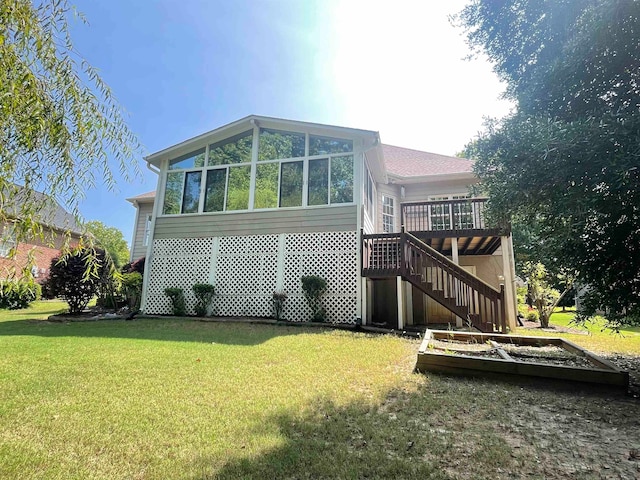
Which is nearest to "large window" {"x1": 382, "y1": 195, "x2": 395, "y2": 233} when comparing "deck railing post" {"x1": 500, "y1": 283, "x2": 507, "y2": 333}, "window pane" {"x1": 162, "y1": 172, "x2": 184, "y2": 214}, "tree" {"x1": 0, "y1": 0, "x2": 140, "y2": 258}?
"deck railing post" {"x1": 500, "y1": 283, "x2": 507, "y2": 333}

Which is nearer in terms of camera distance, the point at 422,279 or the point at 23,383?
the point at 23,383

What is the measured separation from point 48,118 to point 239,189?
8.19m

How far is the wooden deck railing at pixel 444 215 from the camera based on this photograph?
9902mm

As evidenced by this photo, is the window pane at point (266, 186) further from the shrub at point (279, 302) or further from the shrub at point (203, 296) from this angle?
the shrub at point (203, 296)

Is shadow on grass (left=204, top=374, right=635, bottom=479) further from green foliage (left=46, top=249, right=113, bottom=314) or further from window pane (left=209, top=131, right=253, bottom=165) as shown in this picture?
green foliage (left=46, top=249, right=113, bottom=314)

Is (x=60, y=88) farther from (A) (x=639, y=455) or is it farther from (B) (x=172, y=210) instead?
(B) (x=172, y=210)

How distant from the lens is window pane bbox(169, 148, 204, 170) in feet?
36.6

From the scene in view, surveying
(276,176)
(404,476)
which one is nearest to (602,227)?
(404,476)

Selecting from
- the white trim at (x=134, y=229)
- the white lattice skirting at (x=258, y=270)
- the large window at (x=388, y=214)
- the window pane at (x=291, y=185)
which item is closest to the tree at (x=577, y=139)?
the white lattice skirting at (x=258, y=270)

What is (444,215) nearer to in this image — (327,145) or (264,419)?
(327,145)

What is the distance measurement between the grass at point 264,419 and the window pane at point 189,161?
7282 mm

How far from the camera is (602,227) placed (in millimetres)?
4336

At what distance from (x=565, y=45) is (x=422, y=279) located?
528cm

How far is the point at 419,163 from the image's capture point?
585 inches
